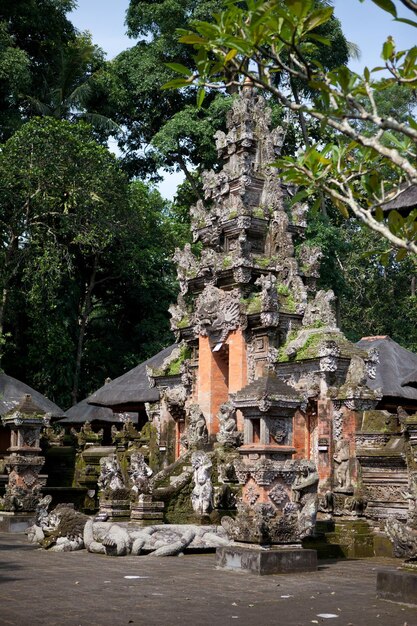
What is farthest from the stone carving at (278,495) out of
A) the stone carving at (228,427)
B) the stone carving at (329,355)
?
the stone carving at (228,427)

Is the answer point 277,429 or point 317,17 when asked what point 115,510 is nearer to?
point 277,429

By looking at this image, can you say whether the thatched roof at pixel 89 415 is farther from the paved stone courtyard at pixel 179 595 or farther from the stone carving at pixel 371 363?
the paved stone courtyard at pixel 179 595

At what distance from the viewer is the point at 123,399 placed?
91.9 feet

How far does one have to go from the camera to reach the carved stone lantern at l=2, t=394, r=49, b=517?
1900cm

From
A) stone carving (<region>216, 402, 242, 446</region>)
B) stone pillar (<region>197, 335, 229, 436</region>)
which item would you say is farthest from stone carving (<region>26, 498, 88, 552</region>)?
stone pillar (<region>197, 335, 229, 436</region>)

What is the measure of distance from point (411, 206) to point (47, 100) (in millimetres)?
28570

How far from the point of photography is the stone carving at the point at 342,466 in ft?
52.4

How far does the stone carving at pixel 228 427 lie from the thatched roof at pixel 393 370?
5.27m

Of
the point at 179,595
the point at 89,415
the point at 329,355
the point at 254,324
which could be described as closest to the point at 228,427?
the point at 254,324

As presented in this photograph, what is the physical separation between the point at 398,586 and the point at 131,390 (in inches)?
753

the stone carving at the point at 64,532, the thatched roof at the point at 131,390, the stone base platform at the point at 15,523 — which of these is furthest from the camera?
the thatched roof at the point at 131,390

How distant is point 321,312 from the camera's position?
1850cm

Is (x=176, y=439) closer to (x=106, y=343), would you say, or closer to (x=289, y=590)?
(x=289, y=590)

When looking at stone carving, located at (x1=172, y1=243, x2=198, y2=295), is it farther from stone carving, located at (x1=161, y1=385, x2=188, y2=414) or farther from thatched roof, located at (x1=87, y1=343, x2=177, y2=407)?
Answer: thatched roof, located at (x1=87, y1=343, x2=177, y2=407)
